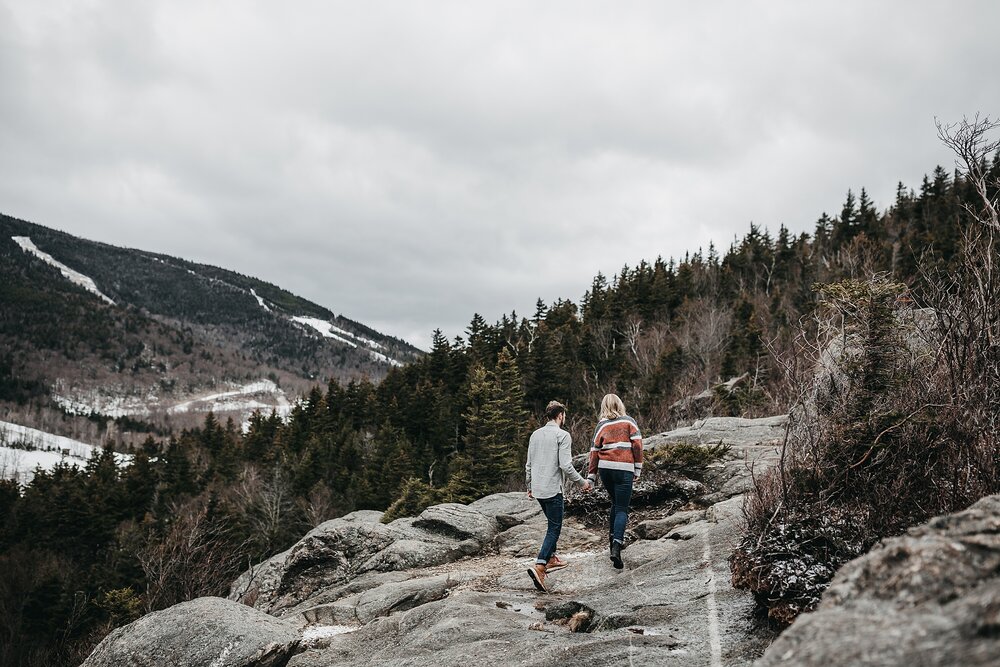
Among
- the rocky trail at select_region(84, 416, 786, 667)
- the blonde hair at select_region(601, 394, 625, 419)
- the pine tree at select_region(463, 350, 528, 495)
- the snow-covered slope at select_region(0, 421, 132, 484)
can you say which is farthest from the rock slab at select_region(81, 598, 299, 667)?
the snow-covered slope at select_region(0, 421, 132, 484)

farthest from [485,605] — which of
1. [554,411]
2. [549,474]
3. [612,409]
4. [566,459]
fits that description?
[612,409]

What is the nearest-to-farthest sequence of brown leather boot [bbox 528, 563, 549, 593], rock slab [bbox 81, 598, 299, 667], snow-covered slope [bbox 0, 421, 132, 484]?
rock slab [bbox 81, 598, 299, 667], brown leather boot [bbox 528, 563, 549, 593], snow-covered slope [bbox 0, 421, 132, 484]

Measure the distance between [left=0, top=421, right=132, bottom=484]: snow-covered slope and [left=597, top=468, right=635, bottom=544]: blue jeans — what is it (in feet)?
573

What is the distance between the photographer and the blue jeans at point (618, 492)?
24.1ft

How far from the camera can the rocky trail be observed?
496 centimetres

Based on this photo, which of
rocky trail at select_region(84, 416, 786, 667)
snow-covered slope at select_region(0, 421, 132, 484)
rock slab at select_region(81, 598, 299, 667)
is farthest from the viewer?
snow-covered slope at select_region(0, 421, 132, 484)

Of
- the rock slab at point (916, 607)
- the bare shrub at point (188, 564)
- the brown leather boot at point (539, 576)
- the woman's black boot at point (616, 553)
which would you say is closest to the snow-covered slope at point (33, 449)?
the bare shrub at point (188, 564)

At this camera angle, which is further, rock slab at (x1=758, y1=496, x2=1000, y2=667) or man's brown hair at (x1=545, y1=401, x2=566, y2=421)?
man's brown hair at (x1=545, y1=401, x2=566, y2=421)

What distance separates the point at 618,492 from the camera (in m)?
7.40

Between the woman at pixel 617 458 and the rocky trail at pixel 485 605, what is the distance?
71 cm

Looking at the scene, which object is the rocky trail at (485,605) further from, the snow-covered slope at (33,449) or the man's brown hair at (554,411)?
the snow-covered slope at (33,449)

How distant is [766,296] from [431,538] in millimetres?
57044

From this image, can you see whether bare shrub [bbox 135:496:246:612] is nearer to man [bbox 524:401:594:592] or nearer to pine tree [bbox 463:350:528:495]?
pine tree [bbox 463:350:528:495]

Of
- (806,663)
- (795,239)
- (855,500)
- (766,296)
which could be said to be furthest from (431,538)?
(795,239)
